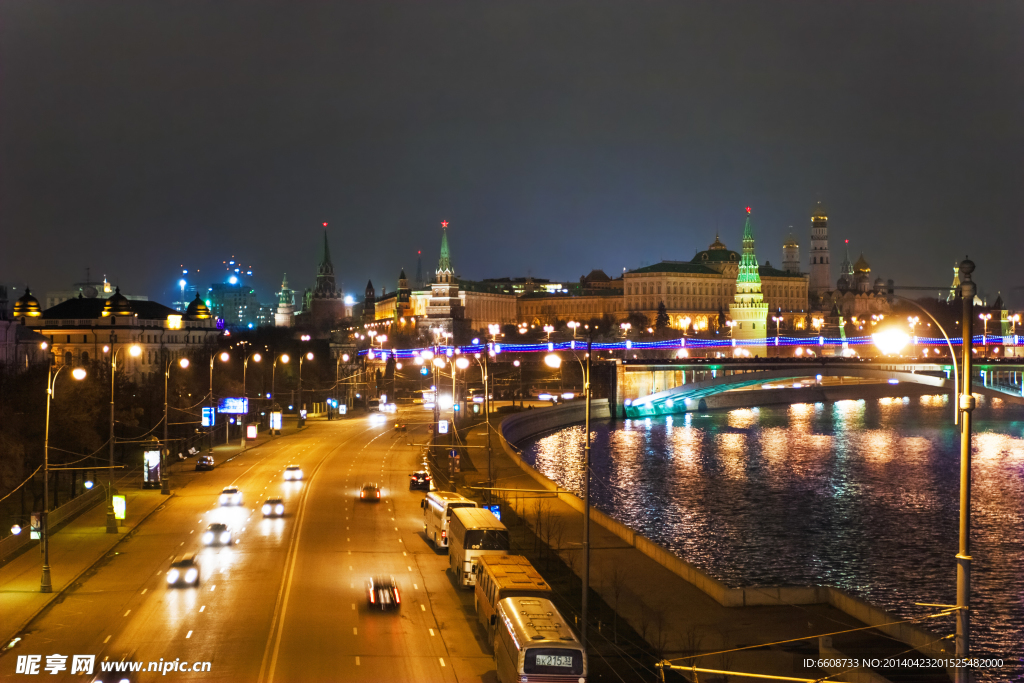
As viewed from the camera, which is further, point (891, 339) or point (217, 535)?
point (217, 535)

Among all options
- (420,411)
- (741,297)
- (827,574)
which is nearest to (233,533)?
(827,574)

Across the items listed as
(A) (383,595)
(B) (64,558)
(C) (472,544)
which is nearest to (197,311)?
(B) (64,558)

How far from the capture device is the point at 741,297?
186000mm

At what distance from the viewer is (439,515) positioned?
2973 centimetres

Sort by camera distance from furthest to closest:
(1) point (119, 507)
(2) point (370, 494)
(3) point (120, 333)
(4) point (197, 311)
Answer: (3) point (120, 333) < (2) point (370, 494) < (1) point (119, 507) < (4) point (197, 311)

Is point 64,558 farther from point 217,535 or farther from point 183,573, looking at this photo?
point 183,573

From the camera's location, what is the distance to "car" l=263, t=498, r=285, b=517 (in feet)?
116

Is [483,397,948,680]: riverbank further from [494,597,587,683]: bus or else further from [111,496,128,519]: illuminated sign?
[111,496,128,519]: illuminated sign

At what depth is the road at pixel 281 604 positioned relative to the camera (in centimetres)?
1858

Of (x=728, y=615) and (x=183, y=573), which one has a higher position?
(x=183, y=573)

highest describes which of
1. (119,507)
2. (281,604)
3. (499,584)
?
(499,584)

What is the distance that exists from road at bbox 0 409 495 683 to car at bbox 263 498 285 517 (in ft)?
1.49

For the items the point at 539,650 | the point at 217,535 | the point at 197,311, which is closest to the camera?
the point at 539,650

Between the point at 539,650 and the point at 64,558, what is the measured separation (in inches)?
672
